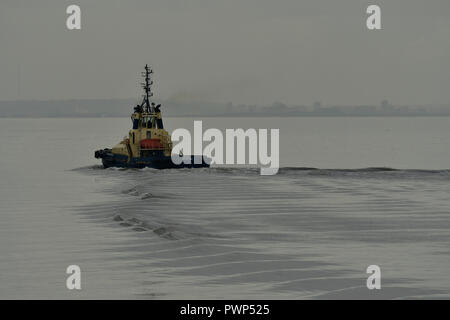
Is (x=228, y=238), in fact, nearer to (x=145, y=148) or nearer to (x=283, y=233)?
(x=283, y=233)

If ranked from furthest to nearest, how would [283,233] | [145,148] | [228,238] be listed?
1. [145,148]
2. [283,233]
3. [228,238]

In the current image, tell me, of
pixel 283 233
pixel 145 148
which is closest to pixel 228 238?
pixel 283 233

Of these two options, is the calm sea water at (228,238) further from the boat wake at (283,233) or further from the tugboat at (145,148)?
the tugboat at (145,148)

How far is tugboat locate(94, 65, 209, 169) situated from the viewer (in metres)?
61.9

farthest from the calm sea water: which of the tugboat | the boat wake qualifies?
the tugboat

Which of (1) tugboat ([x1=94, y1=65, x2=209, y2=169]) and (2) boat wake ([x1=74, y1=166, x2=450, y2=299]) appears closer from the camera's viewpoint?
(2) boat wake ([x1=74, y1=166, x2=450, y2=299])

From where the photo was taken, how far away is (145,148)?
6328cm

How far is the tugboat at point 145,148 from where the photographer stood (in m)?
61.9

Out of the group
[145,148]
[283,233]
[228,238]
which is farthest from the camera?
[145,148]

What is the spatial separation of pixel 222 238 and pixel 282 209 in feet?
31.1

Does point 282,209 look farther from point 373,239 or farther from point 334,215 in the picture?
point 373,239

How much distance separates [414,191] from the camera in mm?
44250

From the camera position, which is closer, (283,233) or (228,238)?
(228,238)

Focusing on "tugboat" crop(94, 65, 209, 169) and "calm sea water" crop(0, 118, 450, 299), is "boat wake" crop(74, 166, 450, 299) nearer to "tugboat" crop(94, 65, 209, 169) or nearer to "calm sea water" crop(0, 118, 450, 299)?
"calm sea water" crop(0, 118, 450, 299)
